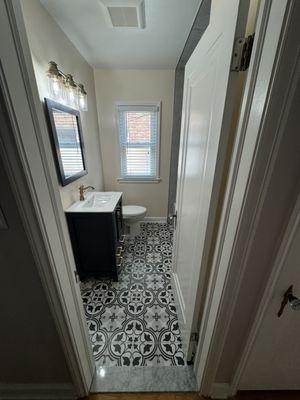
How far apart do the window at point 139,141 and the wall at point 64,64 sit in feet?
1.37

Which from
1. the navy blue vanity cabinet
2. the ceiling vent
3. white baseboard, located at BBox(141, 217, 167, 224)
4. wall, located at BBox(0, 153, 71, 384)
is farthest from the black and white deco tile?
the ceiling vent

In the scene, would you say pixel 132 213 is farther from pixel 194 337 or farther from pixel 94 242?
pixel 194 337

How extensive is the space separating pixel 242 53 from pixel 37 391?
201 centimetres

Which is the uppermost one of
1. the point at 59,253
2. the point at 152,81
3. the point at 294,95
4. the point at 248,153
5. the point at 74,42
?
the point at 74,42

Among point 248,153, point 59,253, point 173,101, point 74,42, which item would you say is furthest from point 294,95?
point 173,101

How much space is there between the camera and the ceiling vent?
1281mm

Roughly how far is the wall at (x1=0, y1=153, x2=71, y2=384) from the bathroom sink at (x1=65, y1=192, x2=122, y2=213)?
0.95 metres

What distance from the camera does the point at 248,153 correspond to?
58 centimetres

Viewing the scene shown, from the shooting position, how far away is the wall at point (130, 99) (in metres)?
2.55

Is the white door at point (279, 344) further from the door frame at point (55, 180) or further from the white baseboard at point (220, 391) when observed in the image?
the door frame at point (55, 180)

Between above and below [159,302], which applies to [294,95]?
above

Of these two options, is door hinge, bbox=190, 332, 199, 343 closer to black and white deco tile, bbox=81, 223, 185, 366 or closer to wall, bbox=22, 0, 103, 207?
black and white deco tile, bbox=81, 223, 185, 366

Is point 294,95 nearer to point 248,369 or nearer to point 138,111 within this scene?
point 248,369

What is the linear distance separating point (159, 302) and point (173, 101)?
2.72 meters
